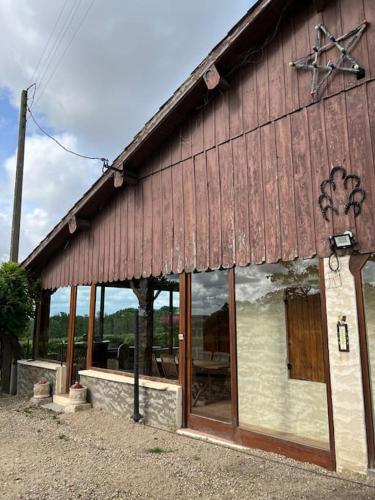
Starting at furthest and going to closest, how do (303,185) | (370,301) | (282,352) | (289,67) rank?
(289,67)
(282,352)
(303,185)
(370,301)

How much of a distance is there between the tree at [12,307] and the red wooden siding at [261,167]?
3.31 m

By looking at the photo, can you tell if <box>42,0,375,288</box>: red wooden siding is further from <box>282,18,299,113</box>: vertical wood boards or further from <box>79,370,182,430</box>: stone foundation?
<box>79,370,182,430</box>: stone foundation

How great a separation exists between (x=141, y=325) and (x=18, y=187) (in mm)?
6674

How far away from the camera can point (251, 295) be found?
17.4 feet

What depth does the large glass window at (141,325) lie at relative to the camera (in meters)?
6.29

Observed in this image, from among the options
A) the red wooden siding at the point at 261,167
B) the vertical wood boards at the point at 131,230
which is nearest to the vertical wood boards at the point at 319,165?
the red wooden siding at the point at 261,167

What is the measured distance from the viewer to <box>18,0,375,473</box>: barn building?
418 cm

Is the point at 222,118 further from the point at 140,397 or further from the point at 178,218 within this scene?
the point at 140,397

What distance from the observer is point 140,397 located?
6410 millimetres

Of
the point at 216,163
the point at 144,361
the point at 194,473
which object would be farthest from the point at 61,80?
the point at 194,473

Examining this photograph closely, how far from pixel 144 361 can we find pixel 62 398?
2411 millimetres

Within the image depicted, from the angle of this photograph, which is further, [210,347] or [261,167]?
[210,347]

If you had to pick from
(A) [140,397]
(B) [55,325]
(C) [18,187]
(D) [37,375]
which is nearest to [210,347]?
(A) [140,397]

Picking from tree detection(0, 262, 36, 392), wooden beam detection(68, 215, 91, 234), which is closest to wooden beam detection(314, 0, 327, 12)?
wooden beam detection(68, 215, 91, 234)
